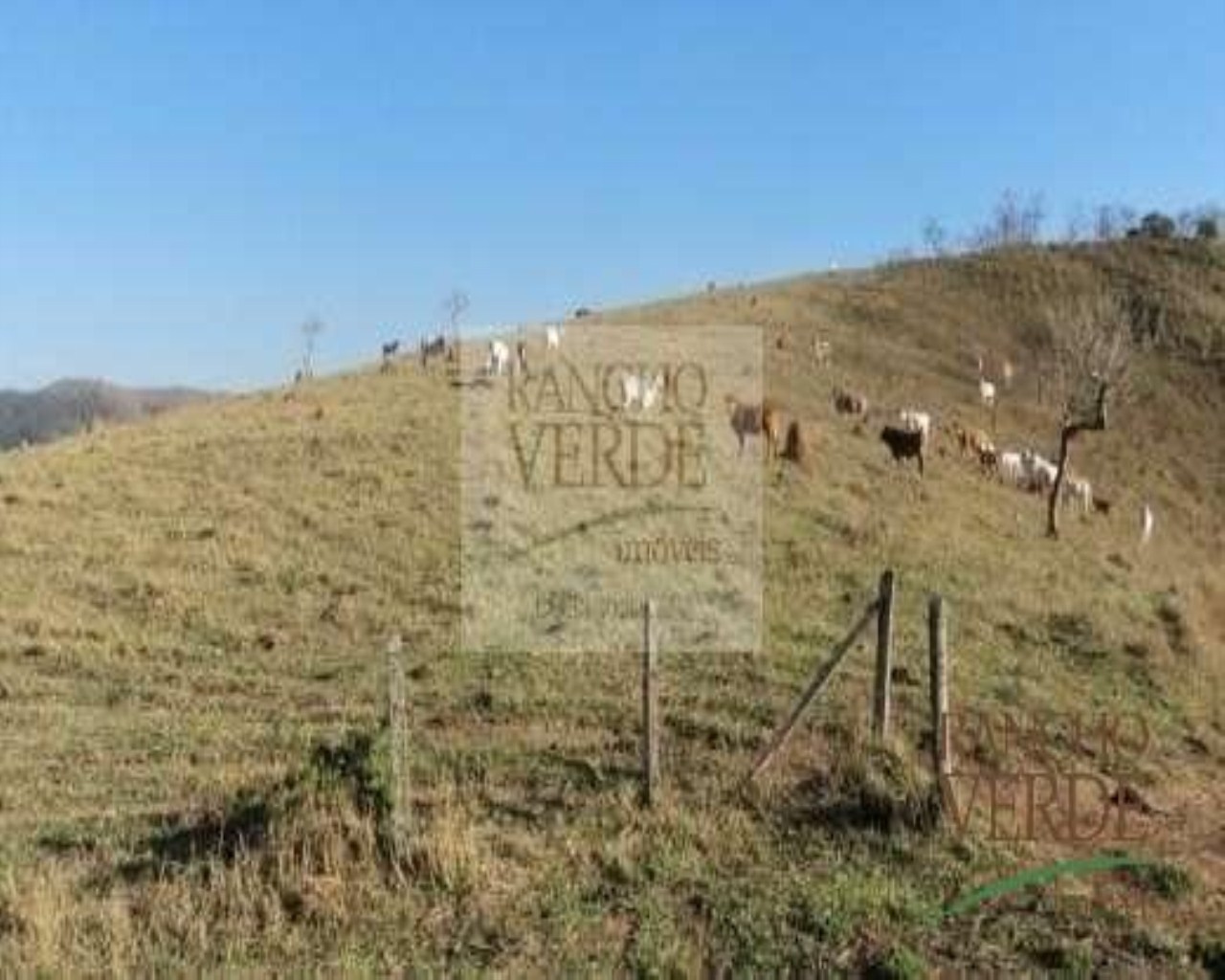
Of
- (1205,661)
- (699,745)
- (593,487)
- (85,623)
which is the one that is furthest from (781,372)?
(699,745)

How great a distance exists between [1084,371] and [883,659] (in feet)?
103

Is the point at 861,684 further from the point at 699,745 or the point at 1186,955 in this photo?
the point at 1186,955

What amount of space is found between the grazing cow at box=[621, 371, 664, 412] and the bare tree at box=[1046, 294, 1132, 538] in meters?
8.48

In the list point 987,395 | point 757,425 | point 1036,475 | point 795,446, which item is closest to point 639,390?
point 757,425

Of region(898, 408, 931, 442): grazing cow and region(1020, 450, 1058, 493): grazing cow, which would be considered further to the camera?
region(1020, 450, 1058, 493): grazing cow

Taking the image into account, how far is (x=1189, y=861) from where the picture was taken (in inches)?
459

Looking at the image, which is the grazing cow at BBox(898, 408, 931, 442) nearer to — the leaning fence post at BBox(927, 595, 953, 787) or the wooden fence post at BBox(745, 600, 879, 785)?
the leaning fence post at BBox(927, 595, 953, 787)

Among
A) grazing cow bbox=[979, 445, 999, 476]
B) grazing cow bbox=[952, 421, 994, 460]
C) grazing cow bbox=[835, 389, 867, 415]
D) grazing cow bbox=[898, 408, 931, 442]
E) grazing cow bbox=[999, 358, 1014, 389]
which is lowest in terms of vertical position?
grazing cow bbox=[979, 445, 999, 476]

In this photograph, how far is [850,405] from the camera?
3972 centimetres

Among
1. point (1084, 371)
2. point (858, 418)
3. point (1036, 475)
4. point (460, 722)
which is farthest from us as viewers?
point (1084, 371)

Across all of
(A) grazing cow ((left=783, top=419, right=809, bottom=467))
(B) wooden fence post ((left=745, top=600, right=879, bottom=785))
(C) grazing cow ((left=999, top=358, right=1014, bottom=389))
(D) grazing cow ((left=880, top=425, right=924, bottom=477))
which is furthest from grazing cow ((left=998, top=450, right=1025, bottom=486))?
(B) wooden fence post ((left=745, top=600, right=879, bottom=785))

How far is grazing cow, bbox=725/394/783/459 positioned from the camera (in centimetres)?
2956

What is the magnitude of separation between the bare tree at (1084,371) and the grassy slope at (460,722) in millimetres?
2012

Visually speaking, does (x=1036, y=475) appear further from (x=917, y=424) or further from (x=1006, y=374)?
(x=1006, y=374)
